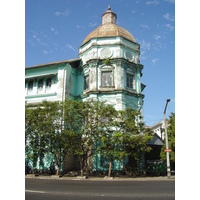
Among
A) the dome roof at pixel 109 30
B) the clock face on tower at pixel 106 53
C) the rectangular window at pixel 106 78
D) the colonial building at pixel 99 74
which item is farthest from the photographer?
the dome roof at pixel 109 30

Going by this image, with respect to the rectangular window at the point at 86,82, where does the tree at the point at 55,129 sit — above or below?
below

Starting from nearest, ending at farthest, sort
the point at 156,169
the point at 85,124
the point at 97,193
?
1. the point at 97,193
2. the point at 85,124
3. the point at 156,169

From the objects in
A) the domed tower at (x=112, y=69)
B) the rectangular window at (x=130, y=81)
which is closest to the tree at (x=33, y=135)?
the domed tower at (x=112, y=69)

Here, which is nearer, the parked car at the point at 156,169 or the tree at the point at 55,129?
the tree at the point at 55,129

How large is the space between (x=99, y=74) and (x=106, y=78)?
89cm

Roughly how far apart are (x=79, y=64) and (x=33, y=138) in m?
10.7

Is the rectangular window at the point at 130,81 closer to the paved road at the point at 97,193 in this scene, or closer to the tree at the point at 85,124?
the tree at the point at 85,124

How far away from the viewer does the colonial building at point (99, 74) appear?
2333 centimetres

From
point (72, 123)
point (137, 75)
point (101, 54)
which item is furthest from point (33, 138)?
point (137, 75)

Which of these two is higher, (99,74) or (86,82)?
(99,74)

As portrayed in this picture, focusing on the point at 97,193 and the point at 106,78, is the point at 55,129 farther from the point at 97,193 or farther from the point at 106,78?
the point at 97,193

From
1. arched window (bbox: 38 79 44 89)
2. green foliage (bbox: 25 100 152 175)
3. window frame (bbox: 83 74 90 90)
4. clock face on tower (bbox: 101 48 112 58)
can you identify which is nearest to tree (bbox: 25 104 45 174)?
green foliage (bbox: 25 100 152 175)

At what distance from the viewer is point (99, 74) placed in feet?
78.3

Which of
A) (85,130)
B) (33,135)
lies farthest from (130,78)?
(33,135)
